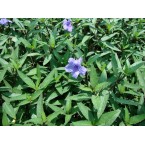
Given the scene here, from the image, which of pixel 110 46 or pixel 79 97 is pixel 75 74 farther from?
pixel 110 46

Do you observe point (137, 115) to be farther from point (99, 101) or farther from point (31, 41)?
point (31, 41)

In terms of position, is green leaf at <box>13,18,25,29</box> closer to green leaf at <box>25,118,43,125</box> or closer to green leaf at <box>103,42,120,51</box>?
green leaf at <box>103,42,120,51</box>

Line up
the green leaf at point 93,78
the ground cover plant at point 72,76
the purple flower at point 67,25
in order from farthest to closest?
the purple flower at point 67,25 → the green leaf at point 93,78 → the ground cover plant at point 72,76

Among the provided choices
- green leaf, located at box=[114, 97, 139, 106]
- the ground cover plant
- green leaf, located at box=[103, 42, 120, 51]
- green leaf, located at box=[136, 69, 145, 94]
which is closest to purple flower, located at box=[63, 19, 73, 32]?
the ground cover plant

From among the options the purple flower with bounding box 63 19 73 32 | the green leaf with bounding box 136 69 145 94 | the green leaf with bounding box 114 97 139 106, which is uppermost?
the purple flower with bounding box 63 19 73 32

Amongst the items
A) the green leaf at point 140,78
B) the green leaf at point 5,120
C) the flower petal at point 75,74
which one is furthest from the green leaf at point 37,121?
the green leaf at point 140,78

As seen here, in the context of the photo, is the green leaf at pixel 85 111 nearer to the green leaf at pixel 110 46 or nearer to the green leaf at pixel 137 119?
the green leaf at pixel 137 119

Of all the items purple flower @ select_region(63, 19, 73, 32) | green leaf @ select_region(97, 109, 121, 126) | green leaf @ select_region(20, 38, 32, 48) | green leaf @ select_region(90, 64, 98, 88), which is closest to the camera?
green leaf @ select_region(97, 109, 121, 126)

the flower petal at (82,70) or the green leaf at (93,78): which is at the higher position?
the flower petal at (82,70)
